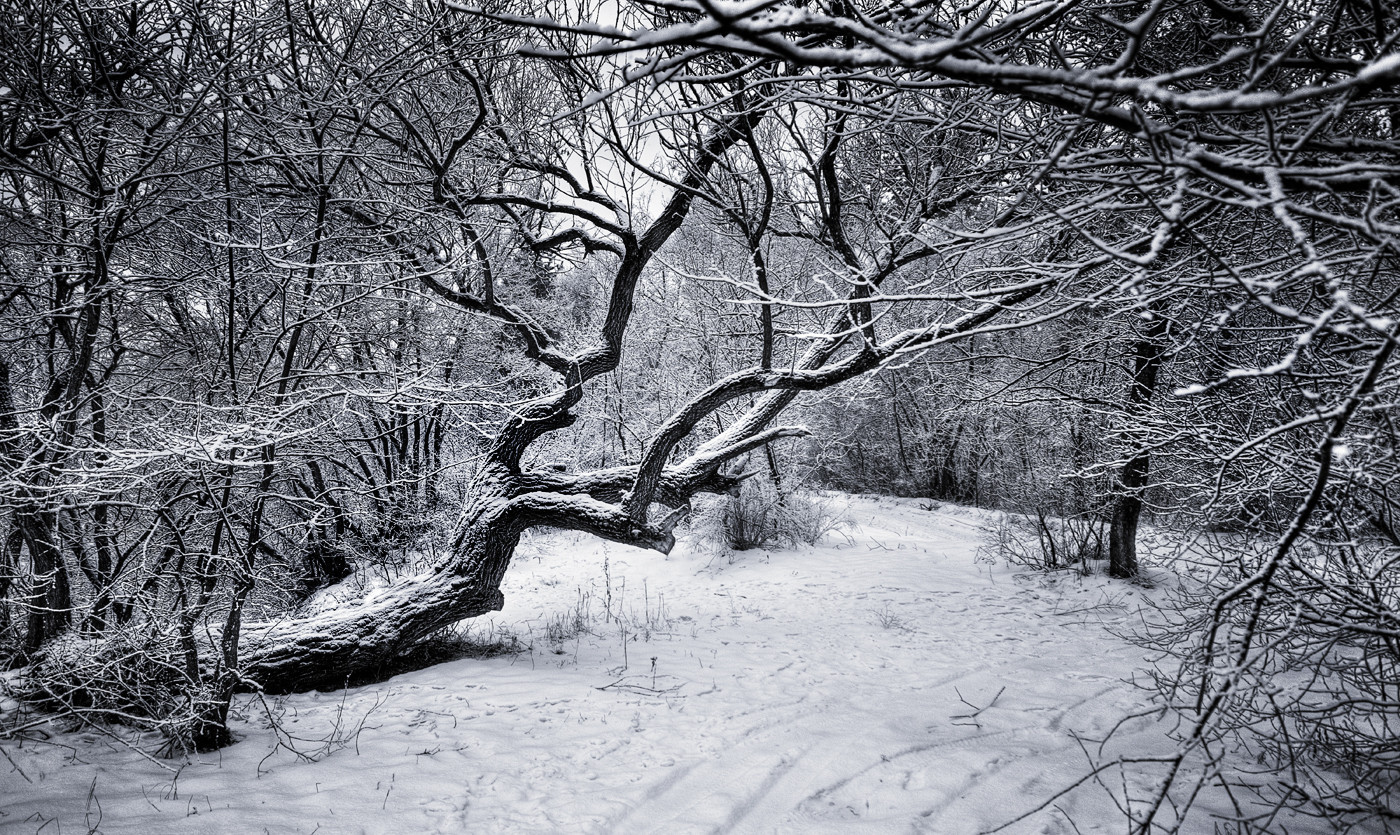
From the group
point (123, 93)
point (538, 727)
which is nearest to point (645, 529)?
point (538, 727)

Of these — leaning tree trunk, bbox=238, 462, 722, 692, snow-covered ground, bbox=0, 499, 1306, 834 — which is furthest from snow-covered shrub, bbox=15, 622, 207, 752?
leaning tree trunk, bbox=238, 462, 722, 692

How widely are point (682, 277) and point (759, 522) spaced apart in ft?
17.6

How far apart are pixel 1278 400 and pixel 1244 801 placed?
6.30ft

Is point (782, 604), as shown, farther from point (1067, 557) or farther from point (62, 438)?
point (62, 438)

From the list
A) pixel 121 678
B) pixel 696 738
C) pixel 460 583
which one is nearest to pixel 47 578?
pixel 121 678

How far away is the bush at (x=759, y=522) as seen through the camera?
996cm

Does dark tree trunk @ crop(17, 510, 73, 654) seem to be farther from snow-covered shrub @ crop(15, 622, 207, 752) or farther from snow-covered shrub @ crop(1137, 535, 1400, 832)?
snow-covered shrub @ crop(1137, 535, 1400, 832)

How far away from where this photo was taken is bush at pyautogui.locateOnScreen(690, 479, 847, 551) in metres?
9.96

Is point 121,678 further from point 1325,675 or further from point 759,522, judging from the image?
point 759,522

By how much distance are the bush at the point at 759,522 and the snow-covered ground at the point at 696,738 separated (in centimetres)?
286

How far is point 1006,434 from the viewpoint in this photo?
13.6 meters

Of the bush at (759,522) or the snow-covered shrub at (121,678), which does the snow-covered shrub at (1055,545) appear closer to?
the bush at (759,522)

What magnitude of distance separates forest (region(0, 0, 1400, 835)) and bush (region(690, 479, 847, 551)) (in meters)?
2.86

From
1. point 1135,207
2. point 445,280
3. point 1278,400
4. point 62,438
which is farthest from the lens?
point 445,280
